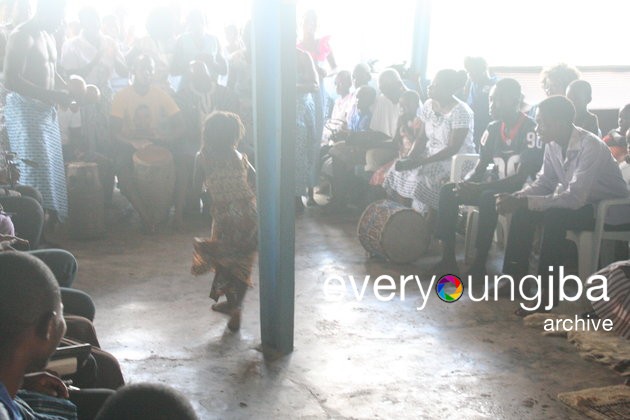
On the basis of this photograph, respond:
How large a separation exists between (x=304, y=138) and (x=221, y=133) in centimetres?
305

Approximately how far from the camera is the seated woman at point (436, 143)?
5871mm

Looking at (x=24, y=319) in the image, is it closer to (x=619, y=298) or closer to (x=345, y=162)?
(x=619, y=298)

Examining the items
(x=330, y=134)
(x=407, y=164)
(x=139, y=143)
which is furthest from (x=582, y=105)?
(x=330, y=134)

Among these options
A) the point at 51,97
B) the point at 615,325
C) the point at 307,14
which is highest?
the point at 307,14

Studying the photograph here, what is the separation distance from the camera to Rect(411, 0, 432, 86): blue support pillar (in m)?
9.97

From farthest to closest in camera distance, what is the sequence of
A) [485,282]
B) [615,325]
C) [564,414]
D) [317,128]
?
[317,128]
[485,282]
[615,325]
[564,414]

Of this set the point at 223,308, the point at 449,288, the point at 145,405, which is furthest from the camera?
the point at 449,288

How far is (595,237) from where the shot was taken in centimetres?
460

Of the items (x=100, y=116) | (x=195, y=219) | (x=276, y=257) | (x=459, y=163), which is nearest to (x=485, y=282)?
(x=459, y=163)

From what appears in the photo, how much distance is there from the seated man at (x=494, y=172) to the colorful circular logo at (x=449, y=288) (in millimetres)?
103

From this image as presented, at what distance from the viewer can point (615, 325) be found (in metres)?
3.75

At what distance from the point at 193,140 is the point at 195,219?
71 centimetres

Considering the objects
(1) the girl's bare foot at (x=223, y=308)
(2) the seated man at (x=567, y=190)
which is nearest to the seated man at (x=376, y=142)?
(2) the seated man at (x=567, y=190)

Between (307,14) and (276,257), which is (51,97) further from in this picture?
(307,14)
